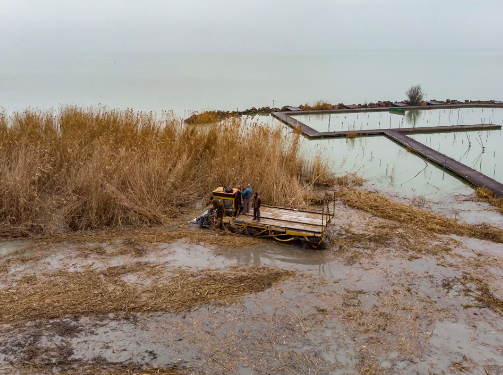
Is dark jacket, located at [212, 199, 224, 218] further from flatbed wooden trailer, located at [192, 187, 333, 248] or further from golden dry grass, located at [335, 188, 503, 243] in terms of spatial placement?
golden dry grass, located at [335, 188, 503, 243]

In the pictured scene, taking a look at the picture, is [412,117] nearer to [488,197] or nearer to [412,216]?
[488,197]

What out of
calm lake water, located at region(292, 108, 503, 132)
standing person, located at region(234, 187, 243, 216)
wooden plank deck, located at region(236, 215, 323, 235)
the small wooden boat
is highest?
the small wooden boat

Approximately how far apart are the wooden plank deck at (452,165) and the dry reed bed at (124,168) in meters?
4.30

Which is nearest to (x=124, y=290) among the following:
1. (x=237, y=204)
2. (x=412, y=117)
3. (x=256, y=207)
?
(x=256, y=207)

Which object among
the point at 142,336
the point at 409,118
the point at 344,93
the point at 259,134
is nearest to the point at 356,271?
the point at 142,336

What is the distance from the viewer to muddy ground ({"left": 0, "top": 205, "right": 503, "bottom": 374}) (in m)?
5.61

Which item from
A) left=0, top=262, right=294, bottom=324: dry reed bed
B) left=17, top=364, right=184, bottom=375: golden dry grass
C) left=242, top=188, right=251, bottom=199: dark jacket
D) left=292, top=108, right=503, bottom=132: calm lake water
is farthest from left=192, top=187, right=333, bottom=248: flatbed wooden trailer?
left=292, top=108, right=503, bottom=132: calm lake water

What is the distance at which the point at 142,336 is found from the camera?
604cm

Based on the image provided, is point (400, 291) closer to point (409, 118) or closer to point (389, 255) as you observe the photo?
point (389, 255)

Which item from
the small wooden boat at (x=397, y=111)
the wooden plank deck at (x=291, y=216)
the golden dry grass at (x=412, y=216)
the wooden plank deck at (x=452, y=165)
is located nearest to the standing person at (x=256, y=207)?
the wooden plank deck at (x=291, y=216)

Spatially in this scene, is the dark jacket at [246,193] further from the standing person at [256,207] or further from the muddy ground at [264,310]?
the muddy ground at [264,310]

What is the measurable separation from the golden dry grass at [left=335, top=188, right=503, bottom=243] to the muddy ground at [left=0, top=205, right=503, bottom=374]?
48 cm

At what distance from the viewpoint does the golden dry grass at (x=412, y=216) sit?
9.50 m

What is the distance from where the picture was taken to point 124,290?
7.15 m
